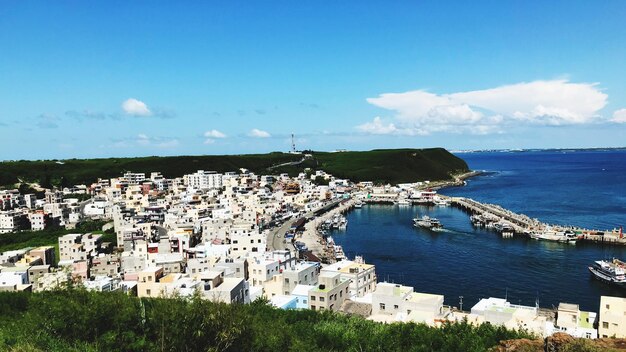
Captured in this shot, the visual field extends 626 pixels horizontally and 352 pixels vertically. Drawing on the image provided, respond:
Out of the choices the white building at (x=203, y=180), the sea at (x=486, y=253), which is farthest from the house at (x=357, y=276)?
the white building at (x=203, y=180)

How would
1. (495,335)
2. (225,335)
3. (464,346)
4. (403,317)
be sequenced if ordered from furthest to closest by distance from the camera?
(403,317)
(495,335)
(464,346)
(225,335)

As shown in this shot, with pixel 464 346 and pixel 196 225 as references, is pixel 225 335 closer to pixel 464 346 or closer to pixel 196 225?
pixel 464 346

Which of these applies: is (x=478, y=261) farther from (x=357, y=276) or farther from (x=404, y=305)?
(x=404, y=305)

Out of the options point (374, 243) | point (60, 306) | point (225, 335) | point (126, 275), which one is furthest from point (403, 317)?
point (374, 243)

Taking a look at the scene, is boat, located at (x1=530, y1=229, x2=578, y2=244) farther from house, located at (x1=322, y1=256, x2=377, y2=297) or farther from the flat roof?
the flat roof

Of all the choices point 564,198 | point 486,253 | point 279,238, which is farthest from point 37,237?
point 564,198

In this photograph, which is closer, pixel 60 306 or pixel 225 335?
pixel 225 335

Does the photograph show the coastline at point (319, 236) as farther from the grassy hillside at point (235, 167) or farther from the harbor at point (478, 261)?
the grassy hillside at point (235, 167)
